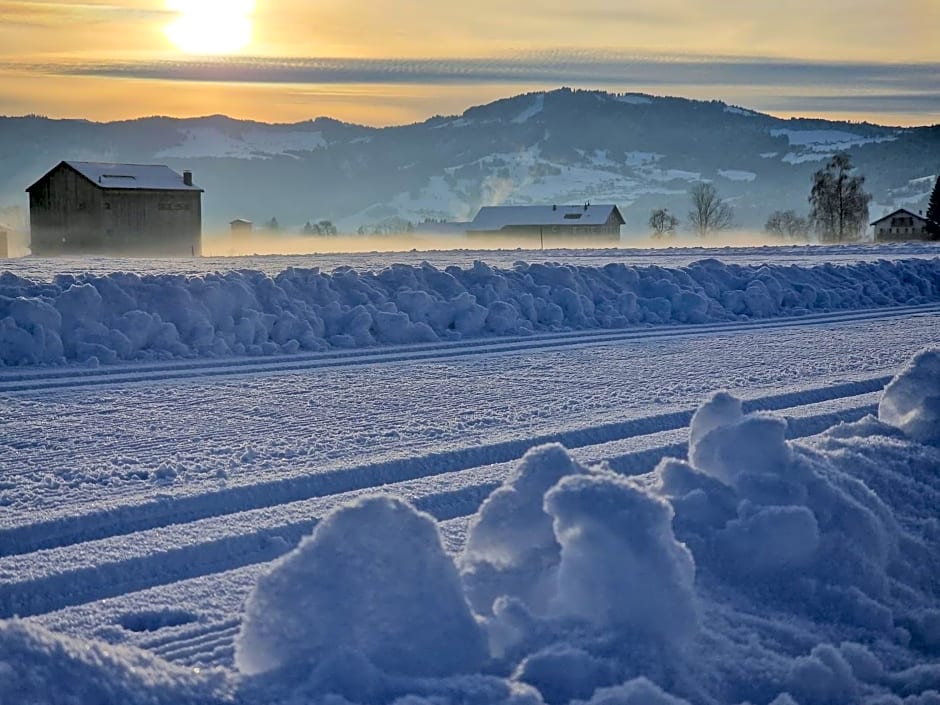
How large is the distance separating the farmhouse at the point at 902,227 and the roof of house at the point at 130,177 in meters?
72.4

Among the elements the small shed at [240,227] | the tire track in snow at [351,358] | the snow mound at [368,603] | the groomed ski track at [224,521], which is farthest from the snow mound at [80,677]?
the small shed at [240,227]

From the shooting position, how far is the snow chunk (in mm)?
3711

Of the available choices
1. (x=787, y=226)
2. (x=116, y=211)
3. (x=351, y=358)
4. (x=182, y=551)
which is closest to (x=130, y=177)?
(x=116, y=211)

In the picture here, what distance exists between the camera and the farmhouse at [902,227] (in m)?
109

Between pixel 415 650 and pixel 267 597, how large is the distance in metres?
0.47

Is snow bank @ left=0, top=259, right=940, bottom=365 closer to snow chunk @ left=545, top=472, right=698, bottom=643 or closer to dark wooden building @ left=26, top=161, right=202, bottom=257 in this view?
snow chunk @ left=545, top=472, right=698, bottom=643

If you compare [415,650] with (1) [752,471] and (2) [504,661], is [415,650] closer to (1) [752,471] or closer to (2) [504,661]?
(2) [504,661]

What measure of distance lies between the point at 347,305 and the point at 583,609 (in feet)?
33.3

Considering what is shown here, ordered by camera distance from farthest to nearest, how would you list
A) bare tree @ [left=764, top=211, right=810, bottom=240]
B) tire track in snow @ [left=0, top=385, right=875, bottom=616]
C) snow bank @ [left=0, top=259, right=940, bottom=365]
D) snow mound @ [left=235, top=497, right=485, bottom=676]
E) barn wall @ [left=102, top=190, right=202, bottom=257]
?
1. bare tree @ [left=764, top=211, right=810, bottom=240]
2. barn wall @ [left=102, top=190, right=202, bottom=257]
3. snow bank @ [left=0, top=259, right=940, bottom=365]
4. tire track in snow @ [left=0, top=385, right=875, bottom=616]
5. snow mound @ [left=235, top=497, right=485, bottom=676]

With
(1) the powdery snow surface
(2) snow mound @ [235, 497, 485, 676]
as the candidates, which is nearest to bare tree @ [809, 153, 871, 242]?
(1) the powdery snow surface

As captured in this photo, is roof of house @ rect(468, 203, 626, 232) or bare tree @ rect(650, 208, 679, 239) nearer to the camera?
roof of house @ rect(468, 203, 626, 232)

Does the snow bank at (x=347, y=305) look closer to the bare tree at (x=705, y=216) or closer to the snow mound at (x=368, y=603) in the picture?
the snow mound at (x=368, y=603)

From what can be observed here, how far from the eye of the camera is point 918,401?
261 inches

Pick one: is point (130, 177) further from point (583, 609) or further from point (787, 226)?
point (787, 226)
